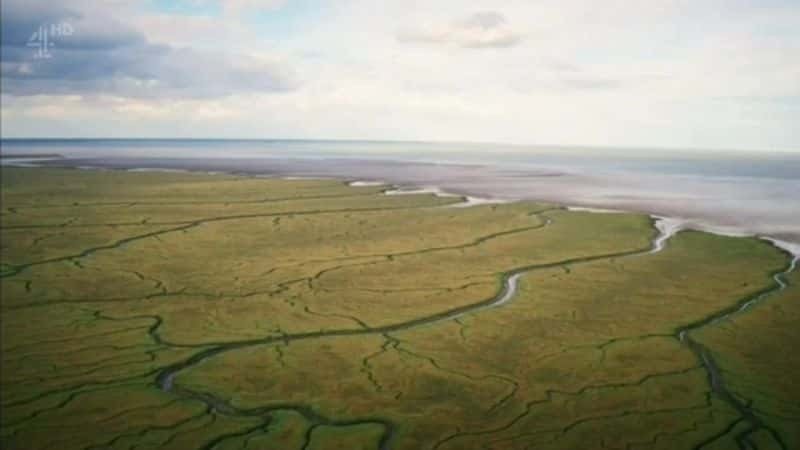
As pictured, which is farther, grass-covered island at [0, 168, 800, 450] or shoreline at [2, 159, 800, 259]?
shoreline at [2, 159, 800, 259]

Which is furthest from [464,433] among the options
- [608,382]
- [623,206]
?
→ [623,206]

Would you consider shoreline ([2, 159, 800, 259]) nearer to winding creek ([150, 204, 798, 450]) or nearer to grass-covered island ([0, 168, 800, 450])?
grass-covered island ([0, 168, 800, 450])

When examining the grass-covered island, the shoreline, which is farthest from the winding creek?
the shoreline

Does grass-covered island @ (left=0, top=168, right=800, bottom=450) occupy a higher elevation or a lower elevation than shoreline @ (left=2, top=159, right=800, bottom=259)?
lower

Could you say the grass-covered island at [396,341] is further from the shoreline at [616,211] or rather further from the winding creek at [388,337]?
the shoreline at [616,211]

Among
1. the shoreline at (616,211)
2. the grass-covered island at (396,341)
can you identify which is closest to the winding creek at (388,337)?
the grass-covered island at (396,341)

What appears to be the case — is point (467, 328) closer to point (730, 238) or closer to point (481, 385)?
point (481, 385)
